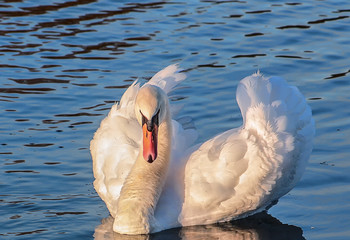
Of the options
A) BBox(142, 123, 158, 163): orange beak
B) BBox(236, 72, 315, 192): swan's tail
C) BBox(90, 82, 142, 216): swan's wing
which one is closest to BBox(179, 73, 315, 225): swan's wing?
BBox(236, 72, 315, 192): swan's tail

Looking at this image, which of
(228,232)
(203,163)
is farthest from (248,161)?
(228,232)

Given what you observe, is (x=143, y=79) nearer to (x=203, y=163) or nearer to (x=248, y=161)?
(x=203, y=163)

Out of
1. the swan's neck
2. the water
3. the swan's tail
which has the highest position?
the swan's tail

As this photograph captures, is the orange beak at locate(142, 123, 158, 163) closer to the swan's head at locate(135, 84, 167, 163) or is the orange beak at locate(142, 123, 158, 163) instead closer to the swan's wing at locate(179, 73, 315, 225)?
the swan's head at locate(135, 84, 167, 163)

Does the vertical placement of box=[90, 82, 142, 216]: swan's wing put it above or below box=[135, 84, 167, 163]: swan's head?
below

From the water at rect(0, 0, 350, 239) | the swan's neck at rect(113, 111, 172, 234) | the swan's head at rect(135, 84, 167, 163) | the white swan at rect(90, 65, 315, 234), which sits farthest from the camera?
the water at rect(0, 0, 350, 239)

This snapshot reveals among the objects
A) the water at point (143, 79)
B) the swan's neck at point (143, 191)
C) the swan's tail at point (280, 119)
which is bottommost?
the water at point (143, 79)

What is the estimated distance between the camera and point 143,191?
8.00m

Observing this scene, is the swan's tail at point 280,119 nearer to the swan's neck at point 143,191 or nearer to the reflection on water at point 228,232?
the reflection on water at point 228,232

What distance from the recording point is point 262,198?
7949 mm

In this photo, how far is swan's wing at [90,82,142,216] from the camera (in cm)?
834

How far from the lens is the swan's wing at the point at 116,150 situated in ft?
27.3

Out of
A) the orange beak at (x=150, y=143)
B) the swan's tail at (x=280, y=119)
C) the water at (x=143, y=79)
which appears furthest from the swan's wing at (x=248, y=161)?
the orange beak at (x=150, y=143)

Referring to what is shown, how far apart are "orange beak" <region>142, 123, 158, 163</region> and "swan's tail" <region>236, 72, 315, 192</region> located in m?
0.87
